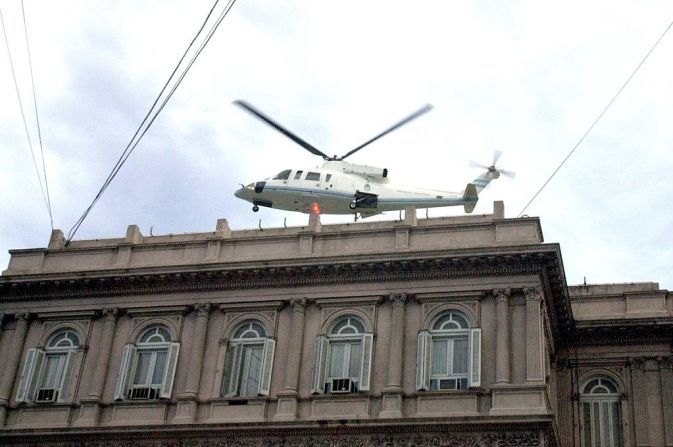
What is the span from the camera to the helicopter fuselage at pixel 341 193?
36719 millimetres

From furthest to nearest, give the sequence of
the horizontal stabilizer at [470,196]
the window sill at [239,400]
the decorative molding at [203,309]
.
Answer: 1. the horizontal stabilizer at [470,196]
2. the decorative molding at [203,309]
3. the window sill at [239,400]

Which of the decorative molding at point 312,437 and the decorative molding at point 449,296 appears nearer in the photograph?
the decorative molding at point 312,437

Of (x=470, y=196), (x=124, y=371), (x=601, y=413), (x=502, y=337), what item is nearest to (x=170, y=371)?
(x=124, y=371)

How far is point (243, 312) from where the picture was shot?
107ft

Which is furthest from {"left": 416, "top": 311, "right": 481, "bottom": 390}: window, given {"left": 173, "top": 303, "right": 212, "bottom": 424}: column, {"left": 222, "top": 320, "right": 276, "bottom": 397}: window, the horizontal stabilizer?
{"left": 173, "top": 303, "right": 212, "bottom": 424}: column

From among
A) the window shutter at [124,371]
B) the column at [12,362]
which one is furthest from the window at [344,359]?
the column at [12,362]

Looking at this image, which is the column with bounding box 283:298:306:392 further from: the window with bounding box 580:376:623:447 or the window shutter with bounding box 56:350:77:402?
the window with bounding box 580:376:623:447

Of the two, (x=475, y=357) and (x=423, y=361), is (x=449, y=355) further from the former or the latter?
(x=475, y=357)

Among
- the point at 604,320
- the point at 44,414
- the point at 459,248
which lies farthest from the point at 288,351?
the point at 604,320

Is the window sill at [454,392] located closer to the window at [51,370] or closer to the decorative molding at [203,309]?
the decorative molding at [203,309]

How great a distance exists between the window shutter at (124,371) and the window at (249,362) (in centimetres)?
326

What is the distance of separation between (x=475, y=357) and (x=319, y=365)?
4.74 meters

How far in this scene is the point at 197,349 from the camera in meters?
32.2

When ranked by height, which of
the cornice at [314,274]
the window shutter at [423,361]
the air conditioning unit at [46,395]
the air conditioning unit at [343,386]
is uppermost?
the cornice at [314,274]
